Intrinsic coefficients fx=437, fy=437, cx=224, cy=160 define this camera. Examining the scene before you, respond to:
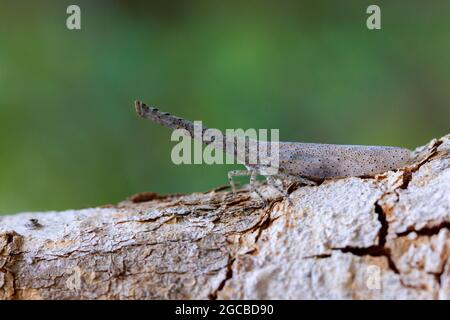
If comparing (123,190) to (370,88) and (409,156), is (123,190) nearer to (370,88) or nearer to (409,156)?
(370,88)

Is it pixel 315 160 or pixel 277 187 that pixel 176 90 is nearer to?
pixel 315 160

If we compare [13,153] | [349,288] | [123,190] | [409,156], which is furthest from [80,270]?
[13,153]

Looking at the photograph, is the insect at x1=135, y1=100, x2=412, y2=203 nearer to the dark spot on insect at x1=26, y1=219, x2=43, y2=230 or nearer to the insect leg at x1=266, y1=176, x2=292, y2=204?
the insect leg at x1=266, y1=176, x2=292, y2=204

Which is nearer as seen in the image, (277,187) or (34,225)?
(277,187)

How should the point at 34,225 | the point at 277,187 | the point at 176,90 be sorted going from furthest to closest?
the point at 176,90 < the point at 34,225 < the point at 277,187

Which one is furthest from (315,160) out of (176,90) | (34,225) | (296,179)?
(176,90)
